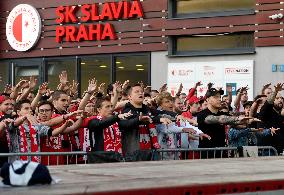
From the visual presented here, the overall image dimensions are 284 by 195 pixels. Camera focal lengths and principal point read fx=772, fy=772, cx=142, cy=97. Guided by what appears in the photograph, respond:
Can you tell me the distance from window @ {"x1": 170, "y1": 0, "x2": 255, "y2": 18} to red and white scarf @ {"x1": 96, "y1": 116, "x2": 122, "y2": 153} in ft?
44.0

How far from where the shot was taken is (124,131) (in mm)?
10625

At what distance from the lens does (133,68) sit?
26359 mm

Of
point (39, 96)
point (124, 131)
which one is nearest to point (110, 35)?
point (39, 96)

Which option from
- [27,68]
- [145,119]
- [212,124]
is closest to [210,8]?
[27,68]

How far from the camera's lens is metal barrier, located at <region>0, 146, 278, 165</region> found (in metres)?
9.65

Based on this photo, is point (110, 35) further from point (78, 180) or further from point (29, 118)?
point (78, 180)

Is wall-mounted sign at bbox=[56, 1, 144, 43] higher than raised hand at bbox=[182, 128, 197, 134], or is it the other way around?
wall-mounted sign at bbox=[56, 1, 144, 43]

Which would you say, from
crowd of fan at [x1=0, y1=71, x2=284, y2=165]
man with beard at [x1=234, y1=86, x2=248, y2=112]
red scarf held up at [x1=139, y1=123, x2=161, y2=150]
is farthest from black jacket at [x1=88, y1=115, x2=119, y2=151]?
man with beard at [x1=234, y1=86, x2=248, y2=112]

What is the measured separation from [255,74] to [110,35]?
573 centimetres

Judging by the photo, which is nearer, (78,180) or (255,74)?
(78,180)

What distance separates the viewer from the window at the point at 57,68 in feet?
91.1

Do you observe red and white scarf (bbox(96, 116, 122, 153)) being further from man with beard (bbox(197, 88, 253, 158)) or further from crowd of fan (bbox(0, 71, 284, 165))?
man with beard (bbox(197, 88, 253, 158))

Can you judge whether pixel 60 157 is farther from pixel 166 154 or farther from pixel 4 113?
pixel 166 154

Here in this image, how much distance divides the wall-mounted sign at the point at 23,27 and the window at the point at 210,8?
18.9 feet
